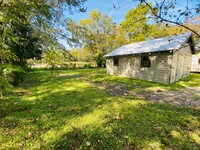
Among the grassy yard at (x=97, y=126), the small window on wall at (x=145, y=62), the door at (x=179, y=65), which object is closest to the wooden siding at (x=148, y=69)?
the small window on wall at (x=145, y=62)

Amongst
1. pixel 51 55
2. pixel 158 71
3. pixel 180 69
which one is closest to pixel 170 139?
pixel 51 55

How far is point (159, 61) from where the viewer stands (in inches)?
380

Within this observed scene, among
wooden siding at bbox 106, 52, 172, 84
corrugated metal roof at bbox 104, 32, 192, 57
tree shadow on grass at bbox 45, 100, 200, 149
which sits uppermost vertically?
corrugated metal roof at bbox 104, 32, 192, 57

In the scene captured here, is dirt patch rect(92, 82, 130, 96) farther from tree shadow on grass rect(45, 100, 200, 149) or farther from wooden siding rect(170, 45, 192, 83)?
wooden siding rect(170, 45, 192, 83)

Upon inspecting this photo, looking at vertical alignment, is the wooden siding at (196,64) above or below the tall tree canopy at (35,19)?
below

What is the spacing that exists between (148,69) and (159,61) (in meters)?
1.11

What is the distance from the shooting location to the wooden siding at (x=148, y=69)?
9.20 m

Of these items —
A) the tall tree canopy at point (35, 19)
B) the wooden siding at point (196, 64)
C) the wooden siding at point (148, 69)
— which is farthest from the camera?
the wooden siding at point (196, 64)

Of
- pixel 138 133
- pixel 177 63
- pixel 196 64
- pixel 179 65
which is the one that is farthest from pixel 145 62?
pixel 196 64

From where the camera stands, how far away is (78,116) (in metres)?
3.84

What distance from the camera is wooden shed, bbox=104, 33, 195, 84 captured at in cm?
905

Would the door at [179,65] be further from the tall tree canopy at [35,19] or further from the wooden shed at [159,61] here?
the tall tree canopy at [35,19]

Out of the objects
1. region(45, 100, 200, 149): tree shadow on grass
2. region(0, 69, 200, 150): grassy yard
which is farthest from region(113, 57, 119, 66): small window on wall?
region(45, 100, 200, 149): tree shadow on grass

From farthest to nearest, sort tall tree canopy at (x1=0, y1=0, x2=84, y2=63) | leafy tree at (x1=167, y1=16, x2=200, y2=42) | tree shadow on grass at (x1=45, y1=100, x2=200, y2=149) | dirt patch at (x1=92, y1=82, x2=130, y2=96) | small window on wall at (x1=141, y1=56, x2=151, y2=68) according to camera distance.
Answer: small window on wall at (x1=141, y1=56, x2=151, y2=68) < dirt patch at (x1=92, y1=82, x2=130, y2=96) < tree shadow on grass at (x1=45, y1=100, x2=200, y2=149) < leafy tree at (x1=167, y1=16, x2=200, y2=42) < tall tree canopy at (x1=0, y1=0, x2=84, y2=63)
